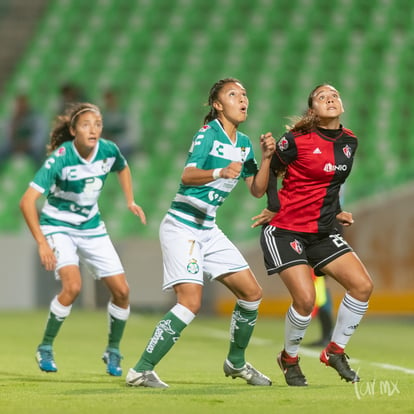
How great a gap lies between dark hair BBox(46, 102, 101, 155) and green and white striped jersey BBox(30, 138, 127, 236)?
6.4 inches

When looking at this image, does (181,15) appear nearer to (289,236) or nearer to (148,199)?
(148,199)

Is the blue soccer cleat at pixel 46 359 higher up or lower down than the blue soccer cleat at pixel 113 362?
lower down

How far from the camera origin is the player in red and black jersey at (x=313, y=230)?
6.09 m

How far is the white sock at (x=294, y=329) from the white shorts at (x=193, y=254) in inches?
16.0

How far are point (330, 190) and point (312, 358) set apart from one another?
2.44 meters

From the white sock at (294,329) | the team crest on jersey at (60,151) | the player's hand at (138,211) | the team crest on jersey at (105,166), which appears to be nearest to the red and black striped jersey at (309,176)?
the white sock at (294,329)

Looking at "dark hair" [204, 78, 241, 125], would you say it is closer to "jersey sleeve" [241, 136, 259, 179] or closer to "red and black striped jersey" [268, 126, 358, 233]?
"jersey sleeve" [241, 136, 259, 179]

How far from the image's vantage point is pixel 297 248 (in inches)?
241

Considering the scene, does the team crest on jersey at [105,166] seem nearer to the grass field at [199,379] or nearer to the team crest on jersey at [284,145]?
the grass field at [199,379]

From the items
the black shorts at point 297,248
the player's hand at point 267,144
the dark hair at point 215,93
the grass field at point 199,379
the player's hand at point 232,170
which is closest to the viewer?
the grass field at point 199,379

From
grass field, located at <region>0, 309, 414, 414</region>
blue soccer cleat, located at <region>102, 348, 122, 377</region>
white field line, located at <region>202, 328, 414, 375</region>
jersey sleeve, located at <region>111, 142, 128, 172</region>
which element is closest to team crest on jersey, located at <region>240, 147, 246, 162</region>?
grass field, located at <region>0, 309, 414, 414</region>

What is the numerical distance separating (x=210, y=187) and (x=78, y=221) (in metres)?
1.49

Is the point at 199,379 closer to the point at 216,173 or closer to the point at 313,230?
the point at 313,230

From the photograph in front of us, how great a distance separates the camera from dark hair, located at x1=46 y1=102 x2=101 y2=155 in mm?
7164
